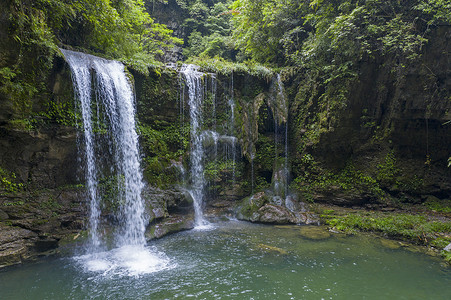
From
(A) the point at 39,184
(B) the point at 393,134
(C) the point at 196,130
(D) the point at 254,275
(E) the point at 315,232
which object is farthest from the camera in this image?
(C) the point at 196,130

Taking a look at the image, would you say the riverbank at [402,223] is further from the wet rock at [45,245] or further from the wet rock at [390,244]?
the wet rock at [45,245]

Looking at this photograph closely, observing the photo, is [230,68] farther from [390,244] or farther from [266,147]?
[390,244]

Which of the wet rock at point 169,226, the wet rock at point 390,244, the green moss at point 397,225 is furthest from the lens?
the wet rock at point 169,226

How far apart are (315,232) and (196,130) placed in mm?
7057

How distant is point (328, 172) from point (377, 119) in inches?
131

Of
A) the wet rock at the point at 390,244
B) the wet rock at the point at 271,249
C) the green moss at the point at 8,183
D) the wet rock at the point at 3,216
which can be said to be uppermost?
the green moss at the point at 8,183

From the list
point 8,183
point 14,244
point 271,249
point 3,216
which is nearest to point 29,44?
point 8,183

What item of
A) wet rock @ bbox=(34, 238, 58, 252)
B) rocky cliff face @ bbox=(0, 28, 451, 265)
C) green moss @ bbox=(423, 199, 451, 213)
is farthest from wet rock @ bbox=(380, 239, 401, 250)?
wet rock @ bbox=(34, 238, 58, 252)

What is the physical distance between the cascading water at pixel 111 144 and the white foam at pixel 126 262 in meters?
0.22

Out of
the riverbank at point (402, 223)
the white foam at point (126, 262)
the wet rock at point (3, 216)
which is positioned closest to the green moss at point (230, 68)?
the riverbank at point (402, 223)

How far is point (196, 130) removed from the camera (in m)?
12.5

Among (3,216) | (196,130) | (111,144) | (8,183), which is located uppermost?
(196,130)

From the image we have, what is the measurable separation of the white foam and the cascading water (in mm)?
217

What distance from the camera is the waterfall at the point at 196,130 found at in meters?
11.8
